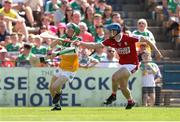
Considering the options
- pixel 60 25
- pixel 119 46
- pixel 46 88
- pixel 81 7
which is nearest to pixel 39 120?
pixel 119 46

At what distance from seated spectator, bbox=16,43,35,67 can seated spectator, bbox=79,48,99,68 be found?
1.42 m

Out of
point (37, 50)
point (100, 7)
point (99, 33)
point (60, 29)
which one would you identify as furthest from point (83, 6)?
point (37, 50)

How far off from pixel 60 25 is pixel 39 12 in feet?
4.98

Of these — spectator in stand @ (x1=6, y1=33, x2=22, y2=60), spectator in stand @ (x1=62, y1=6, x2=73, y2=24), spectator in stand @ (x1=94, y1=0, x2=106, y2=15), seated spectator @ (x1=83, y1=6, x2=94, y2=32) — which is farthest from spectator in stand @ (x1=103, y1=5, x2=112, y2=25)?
spectator in stand @ (x1=6, y1=33, x2=22, y2=60)

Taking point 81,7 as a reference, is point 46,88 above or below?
below

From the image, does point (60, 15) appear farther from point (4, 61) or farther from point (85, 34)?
point (4, 61)

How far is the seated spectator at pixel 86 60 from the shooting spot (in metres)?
22.4

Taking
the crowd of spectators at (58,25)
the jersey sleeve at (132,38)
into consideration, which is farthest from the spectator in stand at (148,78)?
the jersey sleeve at (132,38)

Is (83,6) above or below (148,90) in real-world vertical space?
above

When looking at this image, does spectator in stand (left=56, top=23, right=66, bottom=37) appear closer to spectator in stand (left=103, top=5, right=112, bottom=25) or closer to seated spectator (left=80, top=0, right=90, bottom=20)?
seated spectator (left=80, top=0, right=90, bottom=20)

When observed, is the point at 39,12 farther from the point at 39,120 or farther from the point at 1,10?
the point at 39,120

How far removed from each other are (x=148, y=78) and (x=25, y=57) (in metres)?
3.63

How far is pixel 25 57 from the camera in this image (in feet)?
74.3

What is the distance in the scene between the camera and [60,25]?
956 inches
